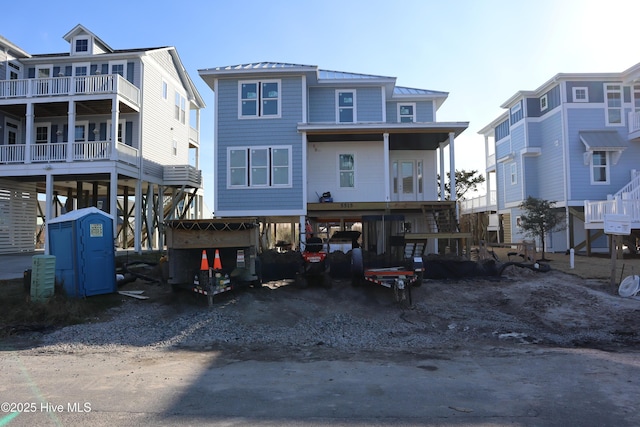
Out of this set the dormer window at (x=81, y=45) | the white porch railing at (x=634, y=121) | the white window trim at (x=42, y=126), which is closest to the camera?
the white porch railing at (x=634, y=121)

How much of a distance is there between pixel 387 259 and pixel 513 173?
791 inches

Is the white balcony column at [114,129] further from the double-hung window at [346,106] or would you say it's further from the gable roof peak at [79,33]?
the double-hung window at [346,106]

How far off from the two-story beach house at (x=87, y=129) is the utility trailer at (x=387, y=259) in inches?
459

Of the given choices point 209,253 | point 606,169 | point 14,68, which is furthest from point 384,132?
point 14,68

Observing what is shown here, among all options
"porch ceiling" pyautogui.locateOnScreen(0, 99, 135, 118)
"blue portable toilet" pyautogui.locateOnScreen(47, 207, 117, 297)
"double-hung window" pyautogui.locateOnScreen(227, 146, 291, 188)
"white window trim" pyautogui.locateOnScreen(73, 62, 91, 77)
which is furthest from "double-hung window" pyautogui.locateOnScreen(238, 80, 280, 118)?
"white window trim" pyautogui.locateOnScreen(73, 62, 91, 77)

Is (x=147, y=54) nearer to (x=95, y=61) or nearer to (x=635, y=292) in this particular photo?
(x=95, y=61)

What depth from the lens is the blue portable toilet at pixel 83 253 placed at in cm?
992

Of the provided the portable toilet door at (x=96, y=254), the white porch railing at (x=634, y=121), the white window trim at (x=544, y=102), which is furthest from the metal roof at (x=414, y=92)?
the portable toilet door at (x=96, y=254)

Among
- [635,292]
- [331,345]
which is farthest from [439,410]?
[635,292]

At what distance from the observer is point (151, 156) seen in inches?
942

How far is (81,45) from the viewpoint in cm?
2347

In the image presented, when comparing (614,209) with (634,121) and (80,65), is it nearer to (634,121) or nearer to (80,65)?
(634,121)

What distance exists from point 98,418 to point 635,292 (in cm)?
1121

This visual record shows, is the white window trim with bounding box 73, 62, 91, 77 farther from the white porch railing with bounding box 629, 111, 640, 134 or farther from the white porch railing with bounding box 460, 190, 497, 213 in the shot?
the white porch railing with bounding box 629, 111, 640, 134
